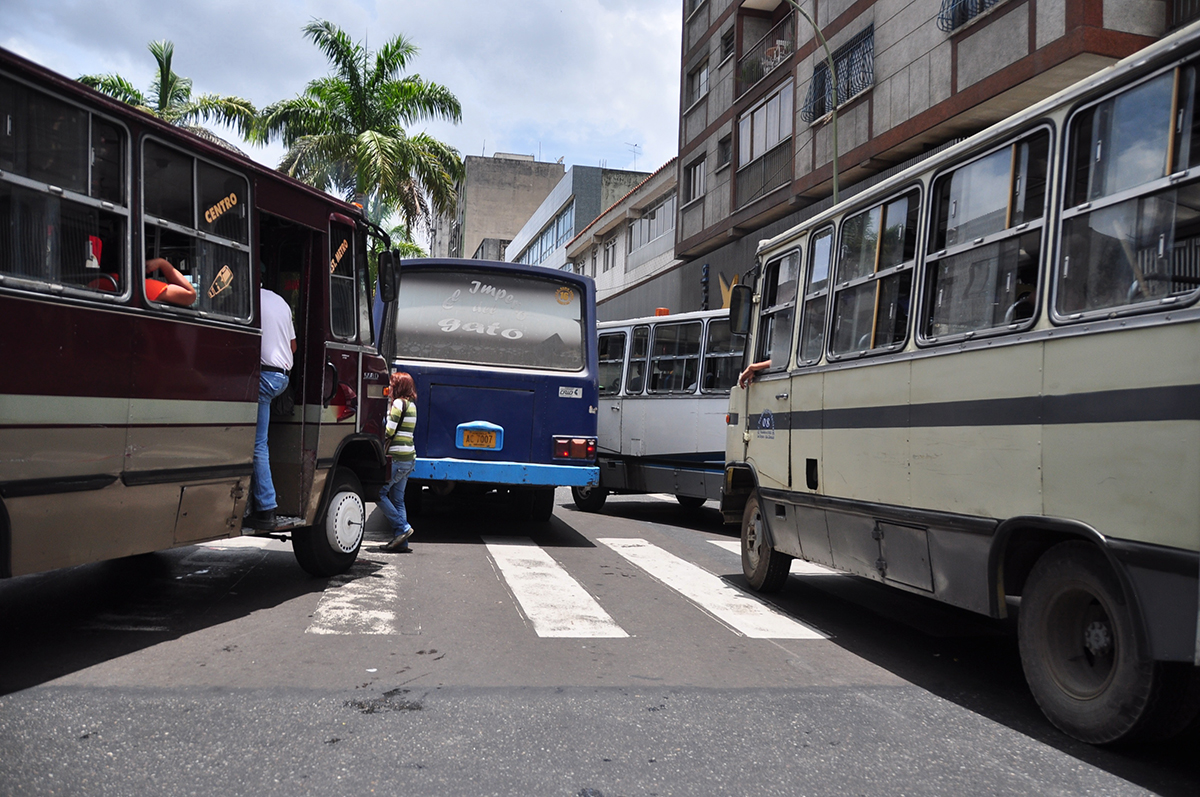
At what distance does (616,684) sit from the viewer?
493 cm

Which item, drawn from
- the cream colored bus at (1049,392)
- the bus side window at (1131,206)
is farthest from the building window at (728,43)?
the bus side window at (1131,206)

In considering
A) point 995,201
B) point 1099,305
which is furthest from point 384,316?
point 1099,305

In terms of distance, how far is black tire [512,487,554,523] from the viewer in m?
11.9

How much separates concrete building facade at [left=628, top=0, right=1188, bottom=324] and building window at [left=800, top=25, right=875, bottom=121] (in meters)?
0.04

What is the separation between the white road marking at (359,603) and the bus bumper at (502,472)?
1.94m

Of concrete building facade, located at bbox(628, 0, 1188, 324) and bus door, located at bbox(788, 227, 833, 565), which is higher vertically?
concrete building facade, located at bbox(628, 0, 1188, 324)

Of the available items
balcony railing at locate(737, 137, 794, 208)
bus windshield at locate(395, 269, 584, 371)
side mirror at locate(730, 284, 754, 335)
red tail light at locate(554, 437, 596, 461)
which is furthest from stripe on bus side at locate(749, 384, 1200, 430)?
balcony railing at locate(737, 137, 794, 208)

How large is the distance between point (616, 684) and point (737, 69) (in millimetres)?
24303

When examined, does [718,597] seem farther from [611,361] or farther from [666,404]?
[611,361]

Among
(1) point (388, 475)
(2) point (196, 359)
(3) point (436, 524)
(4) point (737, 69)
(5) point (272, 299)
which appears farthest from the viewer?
(4) point (737, 69)

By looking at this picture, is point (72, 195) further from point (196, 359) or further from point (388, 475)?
point (388, 475)

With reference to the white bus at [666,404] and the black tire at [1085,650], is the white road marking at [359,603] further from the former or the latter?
the white bus at [666,404]

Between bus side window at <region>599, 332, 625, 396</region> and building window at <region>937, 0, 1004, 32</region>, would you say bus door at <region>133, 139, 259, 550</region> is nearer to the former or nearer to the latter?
bus side window at <region>599, 332, 625, 396</region>

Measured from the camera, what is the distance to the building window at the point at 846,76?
19.4m
